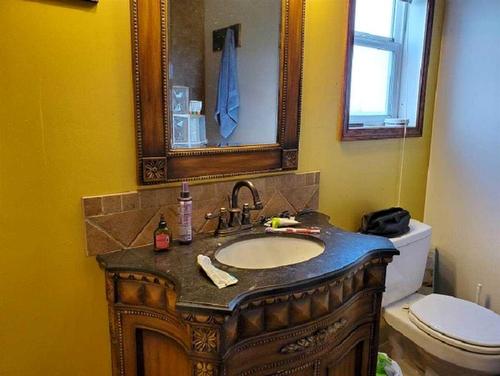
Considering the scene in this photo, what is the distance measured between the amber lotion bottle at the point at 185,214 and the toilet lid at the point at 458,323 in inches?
44.6

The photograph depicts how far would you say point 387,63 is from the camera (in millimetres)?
2121

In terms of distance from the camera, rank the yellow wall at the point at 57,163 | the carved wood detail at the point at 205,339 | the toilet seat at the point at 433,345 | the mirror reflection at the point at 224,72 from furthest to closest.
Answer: the toilet seat at the point at 433,345
the mirror reflection at the point at 224,72
the yellow wall at the point at 57,163
the carved wood detail at the point at 205,339

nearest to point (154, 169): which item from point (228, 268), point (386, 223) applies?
point (228, 268)

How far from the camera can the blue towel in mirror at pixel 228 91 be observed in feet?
4.51

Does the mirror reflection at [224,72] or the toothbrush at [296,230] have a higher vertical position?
the mirror reflection at [224,72]

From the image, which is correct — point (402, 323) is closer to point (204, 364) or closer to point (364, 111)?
point (364, 111)

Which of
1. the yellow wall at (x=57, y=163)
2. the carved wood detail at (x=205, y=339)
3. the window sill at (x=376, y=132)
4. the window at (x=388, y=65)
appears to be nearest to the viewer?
the carved wood detail at (x=205, y=339)

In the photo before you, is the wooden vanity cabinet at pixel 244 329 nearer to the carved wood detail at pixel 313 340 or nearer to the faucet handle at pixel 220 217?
the carved wood detail at pixel 313 340

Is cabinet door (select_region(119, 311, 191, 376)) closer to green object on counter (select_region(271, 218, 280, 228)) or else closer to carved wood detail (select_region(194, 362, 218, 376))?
carved wood detail (select_region(194, 362, 218, 376))

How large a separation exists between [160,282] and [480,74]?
195cm

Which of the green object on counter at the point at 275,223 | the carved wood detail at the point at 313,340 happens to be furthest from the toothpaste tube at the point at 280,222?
the carved wood detail at the point at 313,340

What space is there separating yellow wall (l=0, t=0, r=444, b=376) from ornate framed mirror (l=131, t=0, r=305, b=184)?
2.4 inches

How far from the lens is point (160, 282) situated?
1059mm

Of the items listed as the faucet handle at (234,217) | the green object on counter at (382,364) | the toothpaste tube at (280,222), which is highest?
the faucet handle at (234,217)
